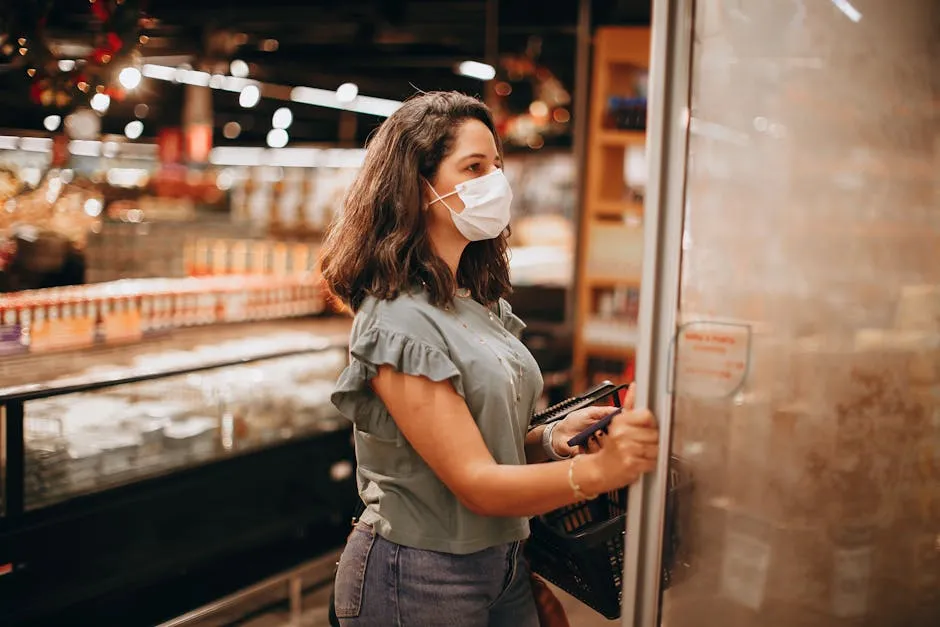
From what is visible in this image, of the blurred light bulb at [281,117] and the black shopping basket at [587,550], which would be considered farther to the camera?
the blurred light bulb at [281,117]

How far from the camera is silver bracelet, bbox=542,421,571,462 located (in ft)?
6.56

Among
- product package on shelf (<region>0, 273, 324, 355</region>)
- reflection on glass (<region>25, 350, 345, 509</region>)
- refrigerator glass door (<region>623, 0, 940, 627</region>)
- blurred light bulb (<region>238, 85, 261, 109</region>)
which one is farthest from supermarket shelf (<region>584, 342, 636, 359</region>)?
refrigerator glass door (<region>623, 0, 940, 627</region>)

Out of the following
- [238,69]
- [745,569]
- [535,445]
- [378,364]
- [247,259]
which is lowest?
[745,569]

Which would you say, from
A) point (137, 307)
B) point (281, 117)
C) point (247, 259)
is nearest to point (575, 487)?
point (137, 307)

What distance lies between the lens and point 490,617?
194 centimetres

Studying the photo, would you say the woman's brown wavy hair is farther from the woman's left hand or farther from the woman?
the woman's left hand

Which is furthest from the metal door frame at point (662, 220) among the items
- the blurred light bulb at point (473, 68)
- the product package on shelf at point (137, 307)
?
the blurred light bulb at point (473, 68)

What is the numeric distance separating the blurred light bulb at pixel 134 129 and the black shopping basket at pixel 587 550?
359 cm

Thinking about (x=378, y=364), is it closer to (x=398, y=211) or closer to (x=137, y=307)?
(x=398, y=211)

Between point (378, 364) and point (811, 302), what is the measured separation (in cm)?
83

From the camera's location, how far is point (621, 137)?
5676 mm

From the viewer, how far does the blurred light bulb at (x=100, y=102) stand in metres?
3.78

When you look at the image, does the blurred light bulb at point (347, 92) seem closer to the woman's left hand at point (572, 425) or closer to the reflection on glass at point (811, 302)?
the woman's left hand at point (572, 425)

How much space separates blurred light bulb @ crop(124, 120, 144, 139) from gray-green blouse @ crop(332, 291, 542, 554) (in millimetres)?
3434
